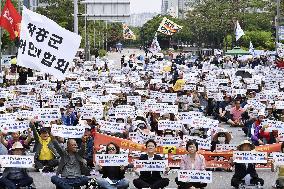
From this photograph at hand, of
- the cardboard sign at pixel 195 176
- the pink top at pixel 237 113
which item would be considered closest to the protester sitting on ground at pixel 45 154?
the cardboard sign at pixel 195 176

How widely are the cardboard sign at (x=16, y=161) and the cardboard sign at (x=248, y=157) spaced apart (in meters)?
3.75

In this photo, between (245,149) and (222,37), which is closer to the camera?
(245,149)

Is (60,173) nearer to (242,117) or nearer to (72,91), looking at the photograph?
(242,117)

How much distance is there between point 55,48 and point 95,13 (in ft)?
86.3

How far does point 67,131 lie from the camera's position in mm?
18031

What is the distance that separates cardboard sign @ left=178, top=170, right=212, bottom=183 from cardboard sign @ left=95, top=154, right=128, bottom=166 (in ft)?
3.58

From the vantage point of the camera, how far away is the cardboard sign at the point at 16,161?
48.3ft

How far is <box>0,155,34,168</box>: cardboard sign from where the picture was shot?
1473cm

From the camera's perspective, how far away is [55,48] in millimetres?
17328

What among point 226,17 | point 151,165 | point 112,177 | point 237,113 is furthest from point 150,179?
point 226,17

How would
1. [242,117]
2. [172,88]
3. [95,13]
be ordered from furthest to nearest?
[95,13] < [172,88] < [242,117]

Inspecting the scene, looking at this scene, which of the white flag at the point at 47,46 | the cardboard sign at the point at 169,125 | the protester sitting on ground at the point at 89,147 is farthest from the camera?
the cardboard sign at the point at 169,125

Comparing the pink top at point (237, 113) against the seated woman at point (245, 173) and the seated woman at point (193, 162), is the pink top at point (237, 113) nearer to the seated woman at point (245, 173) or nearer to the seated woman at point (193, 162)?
the seated woman at point (245, 173)

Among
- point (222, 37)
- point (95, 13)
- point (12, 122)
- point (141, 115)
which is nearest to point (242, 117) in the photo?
point (141, 115)
